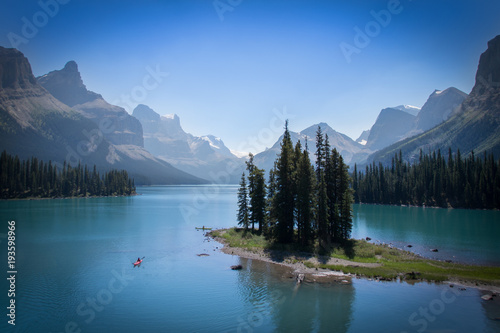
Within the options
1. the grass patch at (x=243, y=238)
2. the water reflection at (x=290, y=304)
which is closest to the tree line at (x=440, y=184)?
the grass patch at (x=243, y=238)

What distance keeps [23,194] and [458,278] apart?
625 ft

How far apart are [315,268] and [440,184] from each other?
143 m

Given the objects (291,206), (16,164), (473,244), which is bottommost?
(473,244)

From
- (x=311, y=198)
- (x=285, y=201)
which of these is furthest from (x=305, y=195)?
(x=285, y=201)

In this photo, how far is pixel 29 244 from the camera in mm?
53781

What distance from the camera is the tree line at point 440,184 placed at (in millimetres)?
131625

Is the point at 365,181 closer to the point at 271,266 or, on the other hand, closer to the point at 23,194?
the point at 271,266

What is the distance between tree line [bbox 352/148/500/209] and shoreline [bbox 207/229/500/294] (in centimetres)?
10897

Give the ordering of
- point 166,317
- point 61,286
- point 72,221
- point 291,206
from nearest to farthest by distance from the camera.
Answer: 1. point 166,317
2. point 61,286
3. point 291,206
4. point 72,221

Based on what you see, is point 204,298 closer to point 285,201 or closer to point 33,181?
point 285,201

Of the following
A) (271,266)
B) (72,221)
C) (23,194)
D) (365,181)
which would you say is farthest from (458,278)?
(23,194)

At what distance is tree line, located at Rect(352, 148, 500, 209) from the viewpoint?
432ft

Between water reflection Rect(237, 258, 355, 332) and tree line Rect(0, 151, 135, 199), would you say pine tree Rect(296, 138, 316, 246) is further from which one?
tree line Rect(0, 151, 135, 199)

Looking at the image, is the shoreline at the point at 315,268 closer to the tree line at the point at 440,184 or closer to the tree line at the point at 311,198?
the tree line at the point at 311,198
